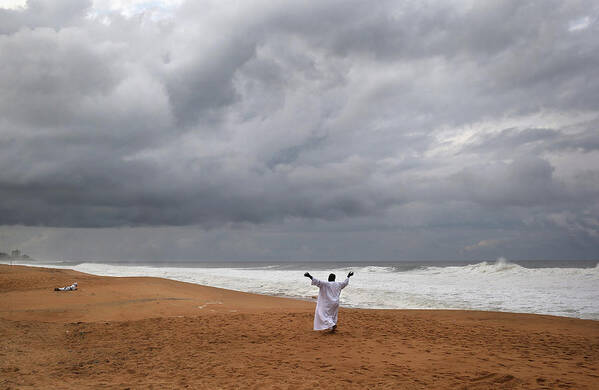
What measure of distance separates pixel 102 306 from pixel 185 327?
6.01 meters

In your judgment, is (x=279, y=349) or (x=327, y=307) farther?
(x=327, y=307)

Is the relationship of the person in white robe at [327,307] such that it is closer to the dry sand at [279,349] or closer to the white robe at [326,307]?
the white robe at [326,307]

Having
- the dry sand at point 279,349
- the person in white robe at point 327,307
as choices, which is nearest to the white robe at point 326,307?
the person in white robe at point 327,307

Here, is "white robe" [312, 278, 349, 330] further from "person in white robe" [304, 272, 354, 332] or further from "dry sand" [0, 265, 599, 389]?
"dry sand" [0, 265, 599, 389]

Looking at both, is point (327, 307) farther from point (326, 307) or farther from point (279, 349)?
point (279, 349)

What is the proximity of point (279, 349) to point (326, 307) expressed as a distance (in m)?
2.21

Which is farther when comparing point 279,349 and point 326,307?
point 326,307

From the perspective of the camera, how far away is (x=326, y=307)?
451 inches

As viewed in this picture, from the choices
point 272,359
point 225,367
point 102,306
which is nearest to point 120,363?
point 225,367

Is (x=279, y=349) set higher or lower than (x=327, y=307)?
lower

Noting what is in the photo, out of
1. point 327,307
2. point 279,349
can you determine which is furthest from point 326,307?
point 279,349

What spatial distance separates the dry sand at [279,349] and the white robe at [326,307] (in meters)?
0.34

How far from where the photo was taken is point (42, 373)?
7715 millimetres

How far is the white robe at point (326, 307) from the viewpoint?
11.4 metres
